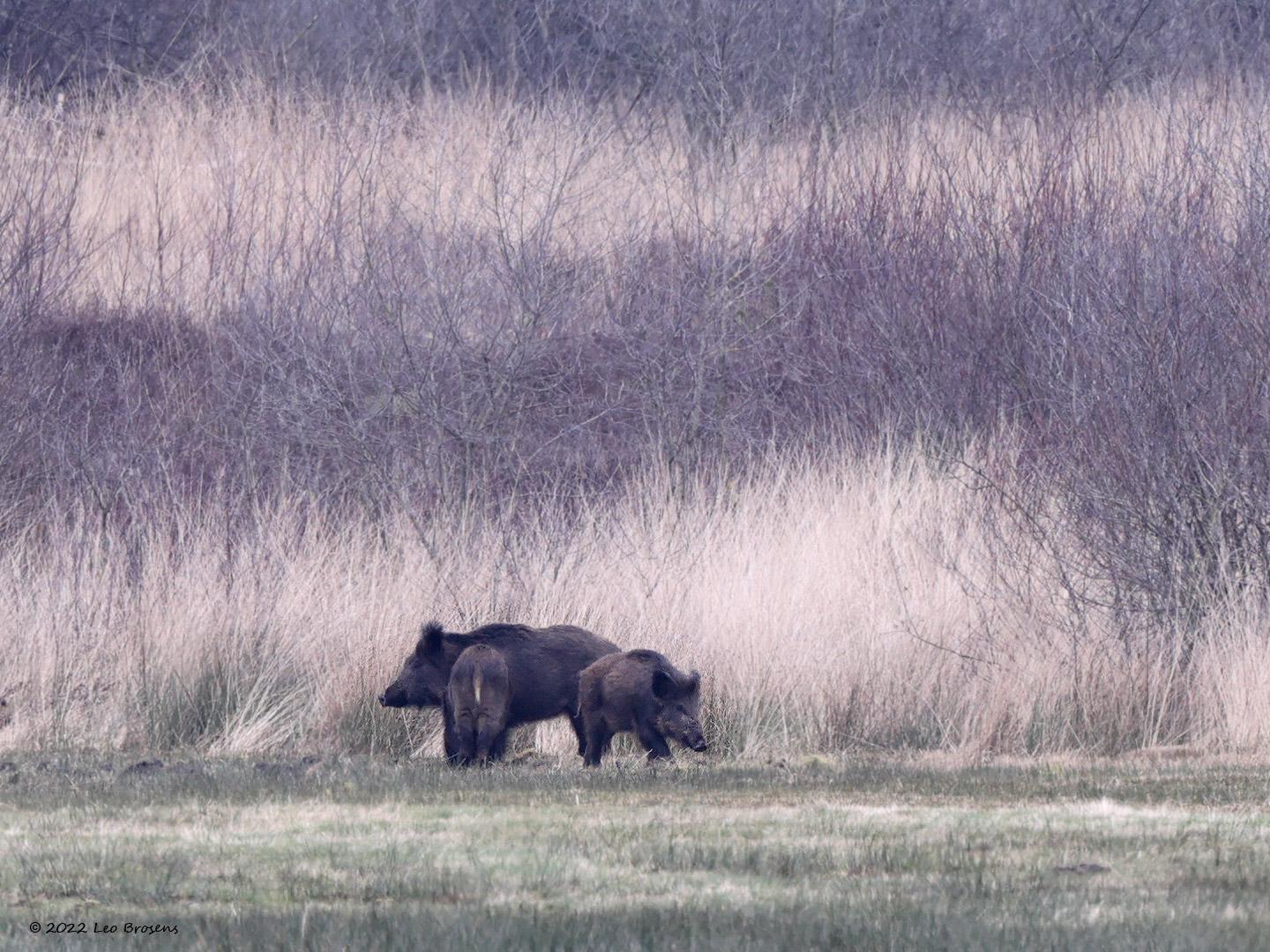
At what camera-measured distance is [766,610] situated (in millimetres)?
11273

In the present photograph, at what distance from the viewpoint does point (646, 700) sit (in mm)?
8547

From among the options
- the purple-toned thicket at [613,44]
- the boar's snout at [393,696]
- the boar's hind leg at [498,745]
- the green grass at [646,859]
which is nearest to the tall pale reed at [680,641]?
the boar's snout at [393,696]

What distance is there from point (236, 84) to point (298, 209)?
16.0ft

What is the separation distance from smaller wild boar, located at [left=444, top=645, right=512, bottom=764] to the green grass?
18.5 inches

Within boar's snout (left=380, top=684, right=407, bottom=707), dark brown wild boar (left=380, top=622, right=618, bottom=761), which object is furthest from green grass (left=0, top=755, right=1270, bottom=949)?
boar's snout (left=380, top=684, right=407, bottom=707)

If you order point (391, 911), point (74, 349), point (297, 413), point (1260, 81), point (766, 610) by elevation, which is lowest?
point (391, 911)

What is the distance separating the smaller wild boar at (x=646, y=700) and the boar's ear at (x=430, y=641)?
0.80 metres

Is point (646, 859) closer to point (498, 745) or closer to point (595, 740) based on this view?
point (595, 740)

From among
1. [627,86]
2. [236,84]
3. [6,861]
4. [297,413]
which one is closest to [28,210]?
[297,413]

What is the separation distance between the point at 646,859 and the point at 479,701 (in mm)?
3119

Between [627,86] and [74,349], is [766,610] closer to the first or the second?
[74,349]

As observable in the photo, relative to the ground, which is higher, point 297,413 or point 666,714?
point 297,413

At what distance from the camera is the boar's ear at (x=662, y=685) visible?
8.50 m

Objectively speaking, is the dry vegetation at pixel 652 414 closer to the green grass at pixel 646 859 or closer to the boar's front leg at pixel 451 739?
the boar's front leg at pixel 451 739
